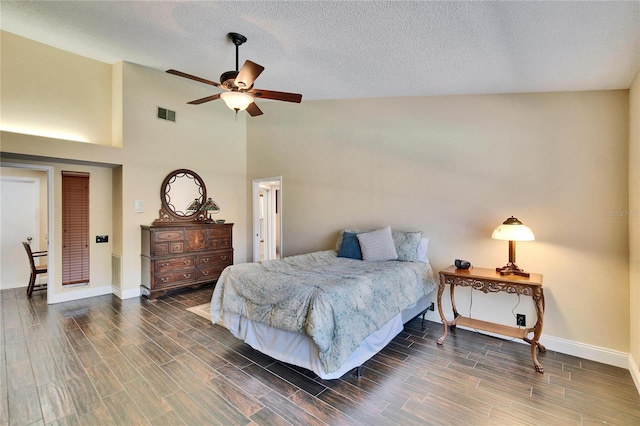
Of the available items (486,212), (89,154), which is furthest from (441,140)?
(89,154)

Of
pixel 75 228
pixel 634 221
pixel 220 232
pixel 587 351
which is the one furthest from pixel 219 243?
pixel 634 221

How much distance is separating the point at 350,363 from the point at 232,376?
989mm

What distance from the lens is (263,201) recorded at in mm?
7602

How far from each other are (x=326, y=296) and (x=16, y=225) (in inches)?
246

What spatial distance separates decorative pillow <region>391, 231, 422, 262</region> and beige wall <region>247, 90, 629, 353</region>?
217 mm

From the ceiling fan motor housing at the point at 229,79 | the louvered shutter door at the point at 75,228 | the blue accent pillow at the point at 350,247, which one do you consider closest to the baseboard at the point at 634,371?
the blue accent pillow at the point at 350,247

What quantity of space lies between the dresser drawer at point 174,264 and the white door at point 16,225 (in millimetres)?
2861

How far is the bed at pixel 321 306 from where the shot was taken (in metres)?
2.09

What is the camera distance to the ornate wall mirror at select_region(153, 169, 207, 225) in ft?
16.1

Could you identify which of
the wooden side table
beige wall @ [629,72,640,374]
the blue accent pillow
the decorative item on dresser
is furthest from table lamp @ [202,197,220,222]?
beige wall @ [629,72,640,374]

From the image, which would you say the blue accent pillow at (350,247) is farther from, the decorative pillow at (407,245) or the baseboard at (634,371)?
the baseboard at (634,371)

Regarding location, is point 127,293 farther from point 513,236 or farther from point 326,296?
point 513,236

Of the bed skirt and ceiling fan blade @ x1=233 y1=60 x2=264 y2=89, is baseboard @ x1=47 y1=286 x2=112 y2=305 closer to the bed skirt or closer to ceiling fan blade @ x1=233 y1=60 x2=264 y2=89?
the bed skirt

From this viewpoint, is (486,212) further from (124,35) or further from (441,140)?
(124,35)
